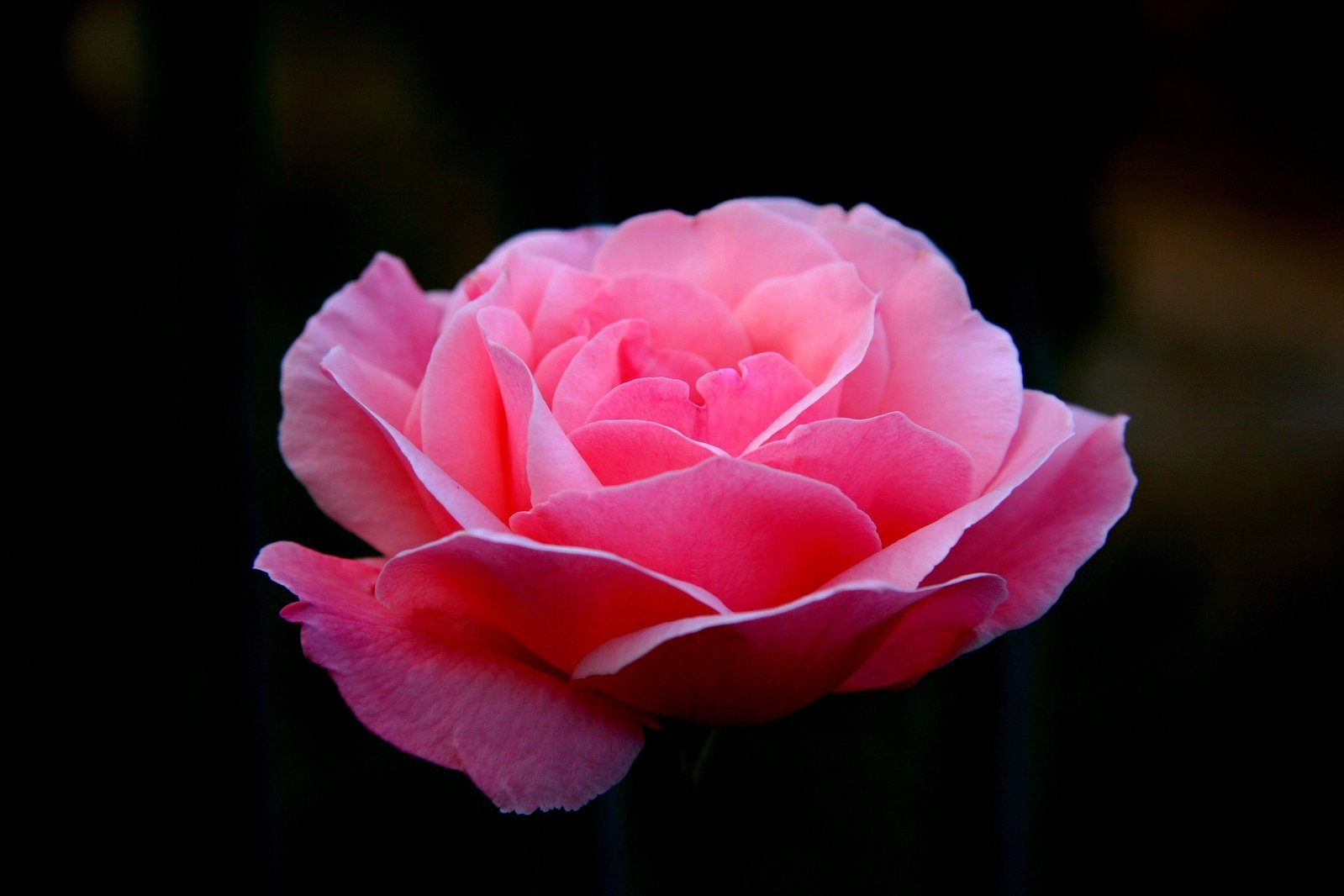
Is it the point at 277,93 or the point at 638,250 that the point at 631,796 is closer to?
the point at 638,250

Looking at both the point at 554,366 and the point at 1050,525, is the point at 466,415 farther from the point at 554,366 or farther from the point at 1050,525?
the point at 1050,525

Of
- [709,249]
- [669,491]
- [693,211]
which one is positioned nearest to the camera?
[669,491]

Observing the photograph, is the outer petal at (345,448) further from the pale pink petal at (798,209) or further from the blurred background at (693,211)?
the blurred background at (693,211)

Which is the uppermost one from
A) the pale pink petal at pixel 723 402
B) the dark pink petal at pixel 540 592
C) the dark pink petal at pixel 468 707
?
the pale pink petal at pixel 723 402

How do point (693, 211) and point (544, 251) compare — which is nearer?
point (544, 251)

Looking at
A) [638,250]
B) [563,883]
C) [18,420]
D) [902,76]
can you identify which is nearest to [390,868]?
[563,883]

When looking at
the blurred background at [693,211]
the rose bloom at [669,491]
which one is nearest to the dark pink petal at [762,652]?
the rose bloom at [669,491]

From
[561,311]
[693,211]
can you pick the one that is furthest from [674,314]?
[693,211]
